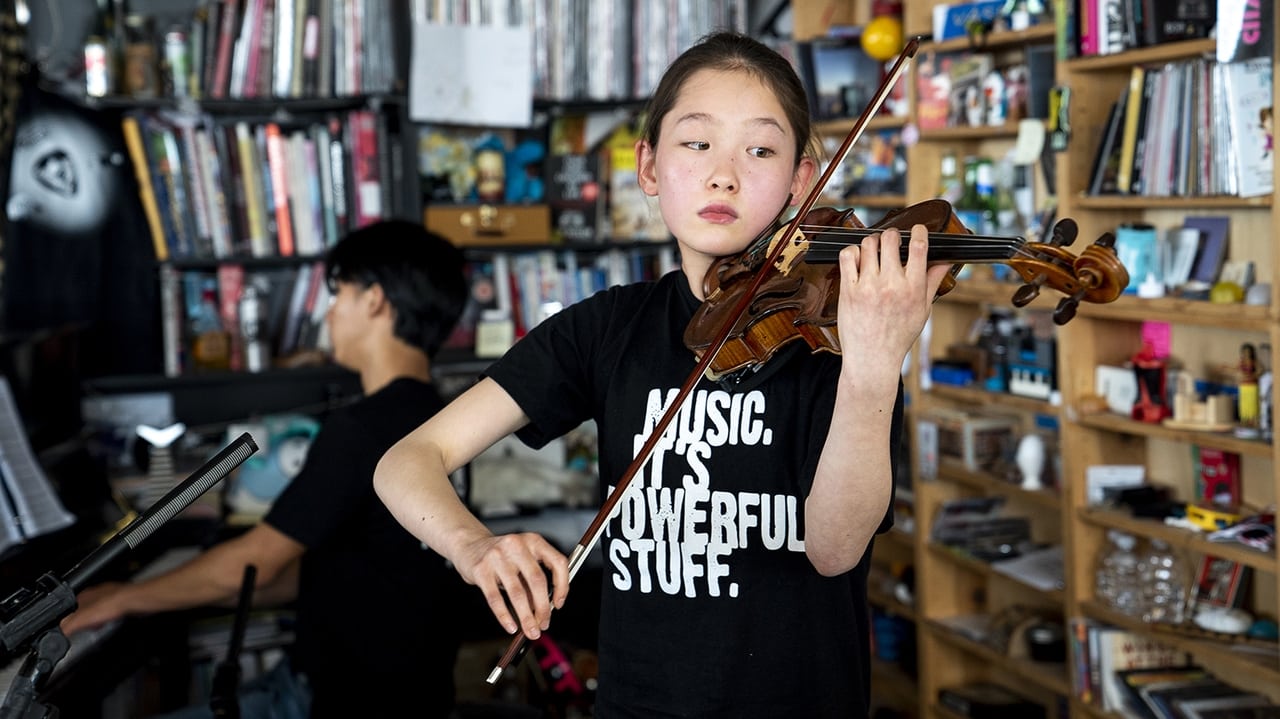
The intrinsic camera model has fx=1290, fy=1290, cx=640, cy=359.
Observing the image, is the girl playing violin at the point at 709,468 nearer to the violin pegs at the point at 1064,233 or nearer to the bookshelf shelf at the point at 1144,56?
the violin pegs at the point at 1064,233

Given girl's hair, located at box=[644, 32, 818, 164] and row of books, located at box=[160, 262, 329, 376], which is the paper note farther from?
girl's hair, located at box=[644, 32, 818, 164]

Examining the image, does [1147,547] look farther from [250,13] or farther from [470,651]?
[250,13]

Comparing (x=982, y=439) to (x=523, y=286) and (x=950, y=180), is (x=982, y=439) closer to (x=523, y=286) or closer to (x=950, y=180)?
(x=950, y=180)

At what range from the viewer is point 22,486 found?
256 cm

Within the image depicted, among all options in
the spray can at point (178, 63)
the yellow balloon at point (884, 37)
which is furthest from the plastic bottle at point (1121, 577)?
the spray can at point (178, 63)

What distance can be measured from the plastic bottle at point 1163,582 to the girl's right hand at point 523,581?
2.01 m

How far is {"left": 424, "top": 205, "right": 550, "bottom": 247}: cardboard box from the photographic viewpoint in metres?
3.58

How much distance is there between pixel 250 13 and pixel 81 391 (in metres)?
1.09

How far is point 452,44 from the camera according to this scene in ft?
11.6

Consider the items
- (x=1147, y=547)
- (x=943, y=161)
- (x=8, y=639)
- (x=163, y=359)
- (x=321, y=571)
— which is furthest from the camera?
(x=163, y=359)

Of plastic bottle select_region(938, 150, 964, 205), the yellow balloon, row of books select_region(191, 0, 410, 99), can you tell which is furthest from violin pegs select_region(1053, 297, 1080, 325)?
row of books select_region(191, 0, 410, 99)

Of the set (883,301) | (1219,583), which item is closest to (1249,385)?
(1219,583)

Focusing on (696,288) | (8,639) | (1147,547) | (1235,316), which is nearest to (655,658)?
(696,288)

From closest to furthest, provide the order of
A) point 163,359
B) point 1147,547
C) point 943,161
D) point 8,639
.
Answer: point 8,639
point 1147,547
point 943,161
point 163,359
